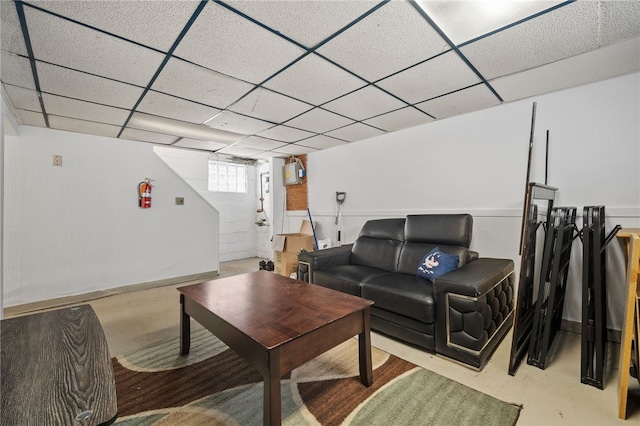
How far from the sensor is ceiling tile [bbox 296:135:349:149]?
4.20 metres

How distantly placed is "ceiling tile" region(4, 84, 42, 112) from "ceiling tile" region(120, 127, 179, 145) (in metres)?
0.90

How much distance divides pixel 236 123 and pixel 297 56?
66.9 inches

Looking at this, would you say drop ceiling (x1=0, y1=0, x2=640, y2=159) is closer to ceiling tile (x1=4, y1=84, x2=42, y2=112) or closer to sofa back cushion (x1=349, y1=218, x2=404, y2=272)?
ceiling tile (x1=4, y1=84, x2=42, y2=112)

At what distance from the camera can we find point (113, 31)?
5.56 ft

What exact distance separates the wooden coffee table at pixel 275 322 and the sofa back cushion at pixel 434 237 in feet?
4.18

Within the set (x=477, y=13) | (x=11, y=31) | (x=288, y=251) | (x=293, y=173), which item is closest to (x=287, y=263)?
(x=288, y=251)

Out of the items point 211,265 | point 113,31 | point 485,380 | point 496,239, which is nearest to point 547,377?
point 485,380

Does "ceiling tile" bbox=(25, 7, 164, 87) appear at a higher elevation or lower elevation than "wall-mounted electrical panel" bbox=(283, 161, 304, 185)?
higher

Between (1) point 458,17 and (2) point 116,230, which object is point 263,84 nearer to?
(1) point 458,17

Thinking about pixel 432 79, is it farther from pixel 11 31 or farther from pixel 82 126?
pixel 82 126

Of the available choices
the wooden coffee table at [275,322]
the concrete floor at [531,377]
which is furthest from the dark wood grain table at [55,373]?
the concrete floor at [531,377]

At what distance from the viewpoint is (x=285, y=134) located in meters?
3.95

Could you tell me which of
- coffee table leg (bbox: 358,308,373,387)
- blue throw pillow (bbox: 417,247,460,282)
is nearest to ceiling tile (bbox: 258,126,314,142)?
blue throw pillow (bbox: 417,247,460,282)

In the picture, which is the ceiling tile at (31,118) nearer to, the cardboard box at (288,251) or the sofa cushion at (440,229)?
the cardboard box at (288,251)
